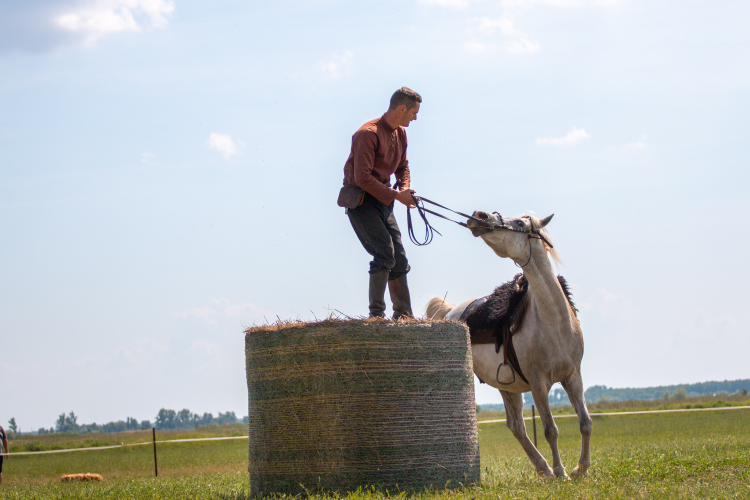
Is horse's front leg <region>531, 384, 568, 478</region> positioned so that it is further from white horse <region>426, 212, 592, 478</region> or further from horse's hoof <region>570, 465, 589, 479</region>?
horse's hoof <region>570, 465, 589, 479</region>

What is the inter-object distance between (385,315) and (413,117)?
169cm

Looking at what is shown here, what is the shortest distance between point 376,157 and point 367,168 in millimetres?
293

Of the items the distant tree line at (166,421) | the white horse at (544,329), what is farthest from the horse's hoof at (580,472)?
the distant tree line at (166,421)

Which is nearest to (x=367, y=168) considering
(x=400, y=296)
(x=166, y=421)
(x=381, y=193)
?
(x=381, y=193)

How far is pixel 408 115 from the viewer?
6.12 metres

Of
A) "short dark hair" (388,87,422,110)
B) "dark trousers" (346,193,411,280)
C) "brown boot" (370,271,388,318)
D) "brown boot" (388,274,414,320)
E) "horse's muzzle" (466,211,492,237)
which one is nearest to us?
"brown boot" (370,271,388,318)

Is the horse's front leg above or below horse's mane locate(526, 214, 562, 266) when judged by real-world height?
below

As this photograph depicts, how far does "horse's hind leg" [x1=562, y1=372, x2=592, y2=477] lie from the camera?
671cm

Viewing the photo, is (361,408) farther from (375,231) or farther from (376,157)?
(376,157)

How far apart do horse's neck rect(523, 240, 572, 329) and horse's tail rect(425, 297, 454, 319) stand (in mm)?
2254

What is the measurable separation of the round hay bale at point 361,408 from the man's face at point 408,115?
1802mm

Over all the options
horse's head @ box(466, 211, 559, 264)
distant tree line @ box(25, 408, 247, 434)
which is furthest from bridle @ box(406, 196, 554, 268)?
distant tree line @ box(25, 408, 247, 434)

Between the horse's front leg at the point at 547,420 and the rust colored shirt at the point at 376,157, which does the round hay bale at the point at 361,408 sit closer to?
the rust colored shirt at the point at 376,157

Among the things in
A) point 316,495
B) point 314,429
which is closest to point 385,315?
point 314,429
